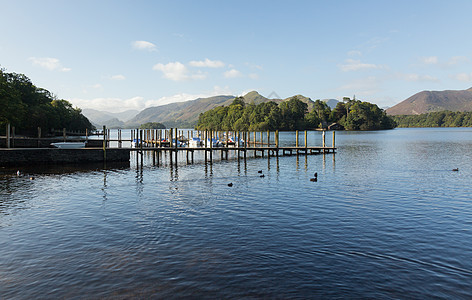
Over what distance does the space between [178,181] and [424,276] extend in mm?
22596

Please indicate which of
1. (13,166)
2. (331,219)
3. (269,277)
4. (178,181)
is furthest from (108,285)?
(13,166)

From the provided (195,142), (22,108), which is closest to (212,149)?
(195,142)

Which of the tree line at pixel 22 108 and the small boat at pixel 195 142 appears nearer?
the tree line at pixel 22 108

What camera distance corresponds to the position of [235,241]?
13.4 meters

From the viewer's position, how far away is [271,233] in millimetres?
14422

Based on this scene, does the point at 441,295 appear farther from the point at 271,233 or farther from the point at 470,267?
the point at 271,233

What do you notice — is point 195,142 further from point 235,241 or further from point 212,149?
point 235,241

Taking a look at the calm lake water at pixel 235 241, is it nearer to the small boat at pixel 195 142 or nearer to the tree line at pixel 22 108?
the tree line at pixel 22 108

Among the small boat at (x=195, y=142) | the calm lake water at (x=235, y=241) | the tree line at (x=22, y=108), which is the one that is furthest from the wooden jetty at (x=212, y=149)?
the calm lake water at (x=235, y=241)

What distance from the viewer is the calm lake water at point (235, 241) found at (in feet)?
31.6

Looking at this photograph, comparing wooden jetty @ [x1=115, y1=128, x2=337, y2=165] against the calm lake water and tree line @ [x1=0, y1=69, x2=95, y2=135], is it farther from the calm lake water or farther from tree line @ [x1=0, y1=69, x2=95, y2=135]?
the calm lake water

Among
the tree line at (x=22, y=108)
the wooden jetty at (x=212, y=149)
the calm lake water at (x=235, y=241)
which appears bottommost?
the calm lake water at (x=235, y=241)

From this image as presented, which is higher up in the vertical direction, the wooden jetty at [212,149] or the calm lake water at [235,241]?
the wooden jetty at [212,149]

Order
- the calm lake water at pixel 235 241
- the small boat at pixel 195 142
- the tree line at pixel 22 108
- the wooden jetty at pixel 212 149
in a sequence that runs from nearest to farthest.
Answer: the calm lake water at pixel 235 241
the wooden jetty at pixel 212 149
the tree line at pixel 22 108
the small boat at pixel 195 142
